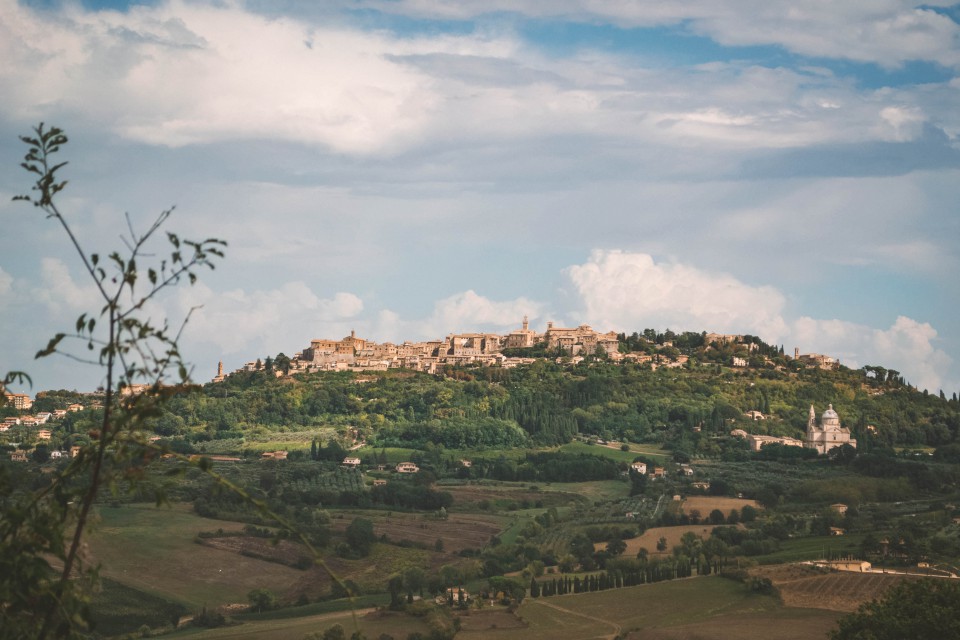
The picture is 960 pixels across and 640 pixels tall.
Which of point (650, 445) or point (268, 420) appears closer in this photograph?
point (650, 445)

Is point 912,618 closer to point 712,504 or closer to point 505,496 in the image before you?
point 712,504

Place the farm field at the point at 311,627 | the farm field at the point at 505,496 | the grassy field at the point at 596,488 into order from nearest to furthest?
the farm field at the point at 311,627
the farm field at the point at 505,496
the grassy field at the point at 596,488

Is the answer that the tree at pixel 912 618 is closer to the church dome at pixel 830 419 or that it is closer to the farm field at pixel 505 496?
the farm field at pixel 505 496

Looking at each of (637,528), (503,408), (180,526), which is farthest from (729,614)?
(503,408)

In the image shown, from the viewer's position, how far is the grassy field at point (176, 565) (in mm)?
38312

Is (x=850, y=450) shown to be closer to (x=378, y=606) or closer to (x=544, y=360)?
(x=544, y=360)

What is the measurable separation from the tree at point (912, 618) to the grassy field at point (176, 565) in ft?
75.7

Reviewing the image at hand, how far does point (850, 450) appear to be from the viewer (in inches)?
2803

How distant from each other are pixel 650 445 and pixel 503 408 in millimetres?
11957

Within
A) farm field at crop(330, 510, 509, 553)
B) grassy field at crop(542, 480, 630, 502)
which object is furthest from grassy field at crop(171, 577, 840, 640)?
grassy field at crop(542, 480, 630, 502)

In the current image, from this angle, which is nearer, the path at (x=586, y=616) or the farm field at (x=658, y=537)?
the path at (x=586, y=616)

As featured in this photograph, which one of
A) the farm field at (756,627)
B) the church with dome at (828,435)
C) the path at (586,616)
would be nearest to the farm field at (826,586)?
the farm field at (756,627)

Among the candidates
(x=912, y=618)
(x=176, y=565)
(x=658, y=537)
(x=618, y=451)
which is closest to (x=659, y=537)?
(x=658, y=537)

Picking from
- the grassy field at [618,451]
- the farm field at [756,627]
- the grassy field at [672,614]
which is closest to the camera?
the farm field at [756,627]
